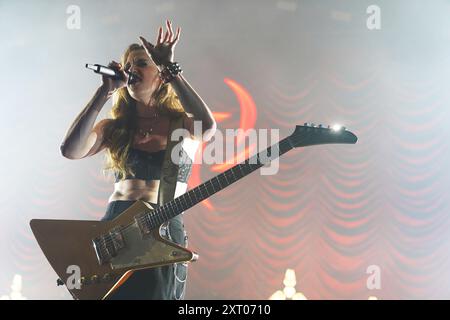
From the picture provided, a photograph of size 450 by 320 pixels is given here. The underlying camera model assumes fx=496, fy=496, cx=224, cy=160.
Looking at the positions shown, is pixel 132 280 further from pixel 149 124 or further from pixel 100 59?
pixel 100 59

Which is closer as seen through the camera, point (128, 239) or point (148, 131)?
point (128, 239)

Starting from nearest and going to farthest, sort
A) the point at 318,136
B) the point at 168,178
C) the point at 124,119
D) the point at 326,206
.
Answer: the point at 318,136 < the point at 168,178 < the point at 124,119 < the point at 326,206

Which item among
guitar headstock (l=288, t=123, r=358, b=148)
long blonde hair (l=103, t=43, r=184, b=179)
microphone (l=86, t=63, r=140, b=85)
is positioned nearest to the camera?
guitar headstock (l=288, t=123, r=358, b=148)

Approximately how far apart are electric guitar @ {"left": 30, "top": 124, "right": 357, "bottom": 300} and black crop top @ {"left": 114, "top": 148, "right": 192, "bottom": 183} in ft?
0.40

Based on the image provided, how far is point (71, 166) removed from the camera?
300cm

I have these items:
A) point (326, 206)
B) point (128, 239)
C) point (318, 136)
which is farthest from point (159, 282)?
point (326, 206)

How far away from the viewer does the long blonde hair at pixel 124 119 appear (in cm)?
165

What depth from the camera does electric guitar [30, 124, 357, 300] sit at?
4.72 feet

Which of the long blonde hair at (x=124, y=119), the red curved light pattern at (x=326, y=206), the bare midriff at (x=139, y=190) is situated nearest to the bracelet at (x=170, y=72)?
the long blonde hair at (x=124, y=119)

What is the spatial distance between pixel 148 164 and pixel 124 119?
0.75ft

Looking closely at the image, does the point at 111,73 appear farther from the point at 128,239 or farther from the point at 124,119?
the point at 128,239

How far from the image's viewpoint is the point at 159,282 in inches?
58.7

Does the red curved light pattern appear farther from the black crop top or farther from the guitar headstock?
the guitar headstock

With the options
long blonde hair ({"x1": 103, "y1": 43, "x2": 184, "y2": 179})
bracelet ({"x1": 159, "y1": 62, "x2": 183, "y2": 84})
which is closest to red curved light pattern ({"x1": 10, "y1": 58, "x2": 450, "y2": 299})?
long blonde hair ({"x1": 103, "y1": 43, "x2": 184, "y2": 179})
